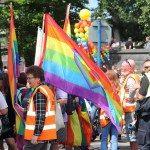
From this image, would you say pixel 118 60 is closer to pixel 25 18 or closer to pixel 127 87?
pixel 25 18

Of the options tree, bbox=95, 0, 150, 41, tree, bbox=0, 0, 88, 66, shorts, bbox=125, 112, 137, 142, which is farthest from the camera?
tree, bbox=95, 0, 150, 41

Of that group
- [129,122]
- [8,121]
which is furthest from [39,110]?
[129,122]

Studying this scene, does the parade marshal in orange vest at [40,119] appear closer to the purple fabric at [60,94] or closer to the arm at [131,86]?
the purple fabric at [60,94]

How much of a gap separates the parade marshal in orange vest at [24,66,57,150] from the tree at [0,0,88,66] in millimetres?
35351

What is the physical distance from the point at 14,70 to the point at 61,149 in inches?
125

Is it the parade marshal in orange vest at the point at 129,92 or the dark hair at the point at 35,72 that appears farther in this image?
the parade marshal in orange vest at the point at 129,92

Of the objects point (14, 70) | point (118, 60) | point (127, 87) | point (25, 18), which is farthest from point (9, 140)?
point (25, 18)

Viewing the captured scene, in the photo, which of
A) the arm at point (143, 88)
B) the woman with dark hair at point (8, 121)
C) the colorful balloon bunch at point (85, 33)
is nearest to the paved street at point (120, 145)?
the woman with dark hair at point (8, 121)

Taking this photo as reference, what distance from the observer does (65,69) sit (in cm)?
752

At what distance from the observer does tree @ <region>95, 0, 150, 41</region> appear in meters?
50.4

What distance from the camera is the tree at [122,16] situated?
5041cm

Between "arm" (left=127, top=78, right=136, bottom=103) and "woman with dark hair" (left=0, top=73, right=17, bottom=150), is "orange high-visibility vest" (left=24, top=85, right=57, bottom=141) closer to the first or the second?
"woman with dark hair" (left=0, top=73, right=17, bottom=150)

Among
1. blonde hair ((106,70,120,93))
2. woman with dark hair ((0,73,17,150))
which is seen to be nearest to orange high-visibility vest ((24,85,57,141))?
woman with dark hair ((0,73,17,150))

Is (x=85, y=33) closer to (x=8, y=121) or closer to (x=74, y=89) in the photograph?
(x=8, y=121)
